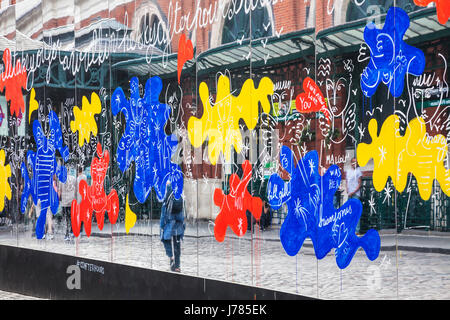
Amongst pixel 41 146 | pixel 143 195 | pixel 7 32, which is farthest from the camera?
pixel 7 32

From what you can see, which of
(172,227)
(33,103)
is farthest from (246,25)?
(33,103)

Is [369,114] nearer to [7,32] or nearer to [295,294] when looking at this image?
[295,294]

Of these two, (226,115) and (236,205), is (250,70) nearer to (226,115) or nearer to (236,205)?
(226,115)

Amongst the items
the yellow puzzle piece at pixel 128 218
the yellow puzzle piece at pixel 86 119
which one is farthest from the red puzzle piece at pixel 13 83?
the yellow puzzle piece at pixel 128 218

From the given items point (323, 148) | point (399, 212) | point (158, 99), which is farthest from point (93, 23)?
point (399, 212)

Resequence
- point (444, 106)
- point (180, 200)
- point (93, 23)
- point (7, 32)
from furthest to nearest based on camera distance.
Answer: point (7, 32) → point (93, 23) → point (180, 200) → point (444, 106)

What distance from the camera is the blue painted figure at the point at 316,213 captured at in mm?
6488

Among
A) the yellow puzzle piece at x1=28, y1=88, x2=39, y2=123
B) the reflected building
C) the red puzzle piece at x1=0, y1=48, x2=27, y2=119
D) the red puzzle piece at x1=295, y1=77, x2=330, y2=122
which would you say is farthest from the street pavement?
the red puzzle piece at x1=0, y1=48, x2=27, y2=119

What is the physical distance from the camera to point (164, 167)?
8977 mm

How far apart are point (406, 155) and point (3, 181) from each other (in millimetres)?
8587

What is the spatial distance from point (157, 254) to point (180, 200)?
31.5 inches

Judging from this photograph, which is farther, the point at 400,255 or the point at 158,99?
the point at 158,99

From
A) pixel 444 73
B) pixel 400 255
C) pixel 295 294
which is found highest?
pixel 444 73

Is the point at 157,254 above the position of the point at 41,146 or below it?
below
